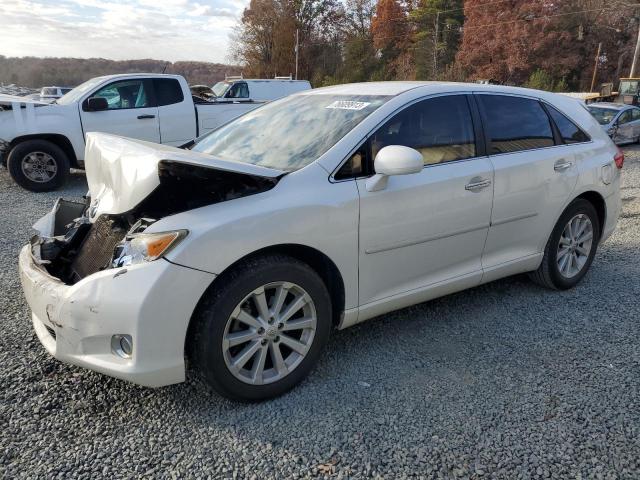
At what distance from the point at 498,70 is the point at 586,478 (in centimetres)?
4319

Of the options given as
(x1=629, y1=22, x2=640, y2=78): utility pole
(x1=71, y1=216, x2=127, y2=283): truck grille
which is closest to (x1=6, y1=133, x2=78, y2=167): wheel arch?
(x1=71, y1=216, x2=127, y2=283): truck grille

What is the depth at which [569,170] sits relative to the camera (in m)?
4.00

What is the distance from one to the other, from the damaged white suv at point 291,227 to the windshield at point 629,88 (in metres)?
22.2

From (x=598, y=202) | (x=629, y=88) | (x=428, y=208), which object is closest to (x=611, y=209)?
(x=598, y=202)

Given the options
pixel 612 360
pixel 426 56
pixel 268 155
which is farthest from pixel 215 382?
pixel 426 56

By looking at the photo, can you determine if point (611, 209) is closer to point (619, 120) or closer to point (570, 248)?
point (570, 248)

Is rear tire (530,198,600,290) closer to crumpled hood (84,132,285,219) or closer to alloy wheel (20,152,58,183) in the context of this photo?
crumpled hood (84,132,285,219)

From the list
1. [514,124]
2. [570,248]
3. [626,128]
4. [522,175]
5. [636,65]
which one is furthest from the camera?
[636,65]

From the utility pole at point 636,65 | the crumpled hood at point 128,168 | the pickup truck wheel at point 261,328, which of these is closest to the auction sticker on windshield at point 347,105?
the crumpled hood at point 128,168

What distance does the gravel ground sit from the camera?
7.58ft

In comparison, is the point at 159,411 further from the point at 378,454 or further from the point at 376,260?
the point at 376,260

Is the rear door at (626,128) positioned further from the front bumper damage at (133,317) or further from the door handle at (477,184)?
the front bumper damage at (133,317)

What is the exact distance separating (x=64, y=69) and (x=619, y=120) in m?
67.5

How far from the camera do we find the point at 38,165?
8.33 meters
